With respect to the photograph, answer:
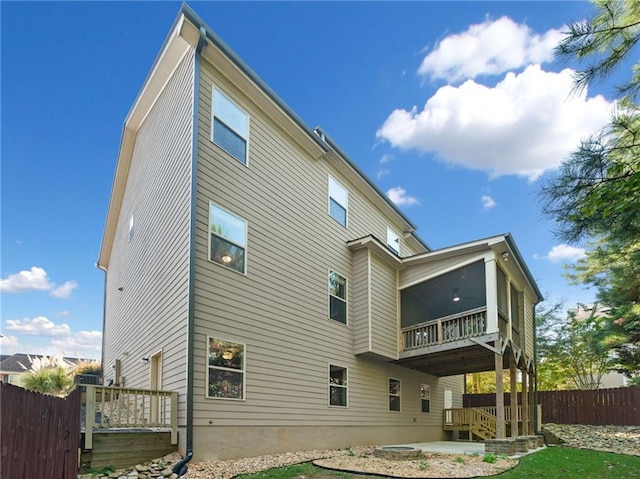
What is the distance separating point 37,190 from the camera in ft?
58.0

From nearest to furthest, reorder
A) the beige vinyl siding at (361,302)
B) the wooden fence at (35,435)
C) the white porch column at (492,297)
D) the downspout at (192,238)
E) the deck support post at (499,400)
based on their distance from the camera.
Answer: the wooden fence at (35,435) < the downspout at (192,238) < the deck support post at (499,400) < the white porch column at (492,297) < the beige vinyl siding at (361,302)

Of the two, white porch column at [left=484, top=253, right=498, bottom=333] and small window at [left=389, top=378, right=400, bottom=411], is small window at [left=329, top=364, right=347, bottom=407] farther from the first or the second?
white porch column at [left=484, top=253, right=498, bottom=333]

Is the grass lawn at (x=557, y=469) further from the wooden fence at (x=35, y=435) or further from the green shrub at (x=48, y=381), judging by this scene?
the green shrub at (x=48, y=381)

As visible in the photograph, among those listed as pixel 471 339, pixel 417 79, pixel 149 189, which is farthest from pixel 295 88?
pixel 471 339

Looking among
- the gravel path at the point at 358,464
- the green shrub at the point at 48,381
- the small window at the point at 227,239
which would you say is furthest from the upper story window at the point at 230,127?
the green shrub at the point at 48,381

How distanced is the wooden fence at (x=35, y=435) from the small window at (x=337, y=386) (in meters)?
7.04

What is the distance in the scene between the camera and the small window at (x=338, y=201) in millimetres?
13554

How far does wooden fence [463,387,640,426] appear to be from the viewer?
17266mm

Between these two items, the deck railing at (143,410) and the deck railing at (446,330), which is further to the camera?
the deck railing at (446,330)

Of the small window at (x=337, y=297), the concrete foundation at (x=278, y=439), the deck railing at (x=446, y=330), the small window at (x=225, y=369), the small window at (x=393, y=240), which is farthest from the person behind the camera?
the small window at (x=393, y=240)

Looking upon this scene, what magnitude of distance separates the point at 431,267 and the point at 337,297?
125 inches

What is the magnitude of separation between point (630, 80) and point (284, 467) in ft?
25.9

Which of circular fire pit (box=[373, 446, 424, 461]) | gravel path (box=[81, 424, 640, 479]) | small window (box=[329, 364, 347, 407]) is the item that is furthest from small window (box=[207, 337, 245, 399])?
small window (box=[329, 364, 347, 407])

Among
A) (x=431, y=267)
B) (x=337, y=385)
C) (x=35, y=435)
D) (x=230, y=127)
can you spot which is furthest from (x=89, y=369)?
(x=35, y=435)
